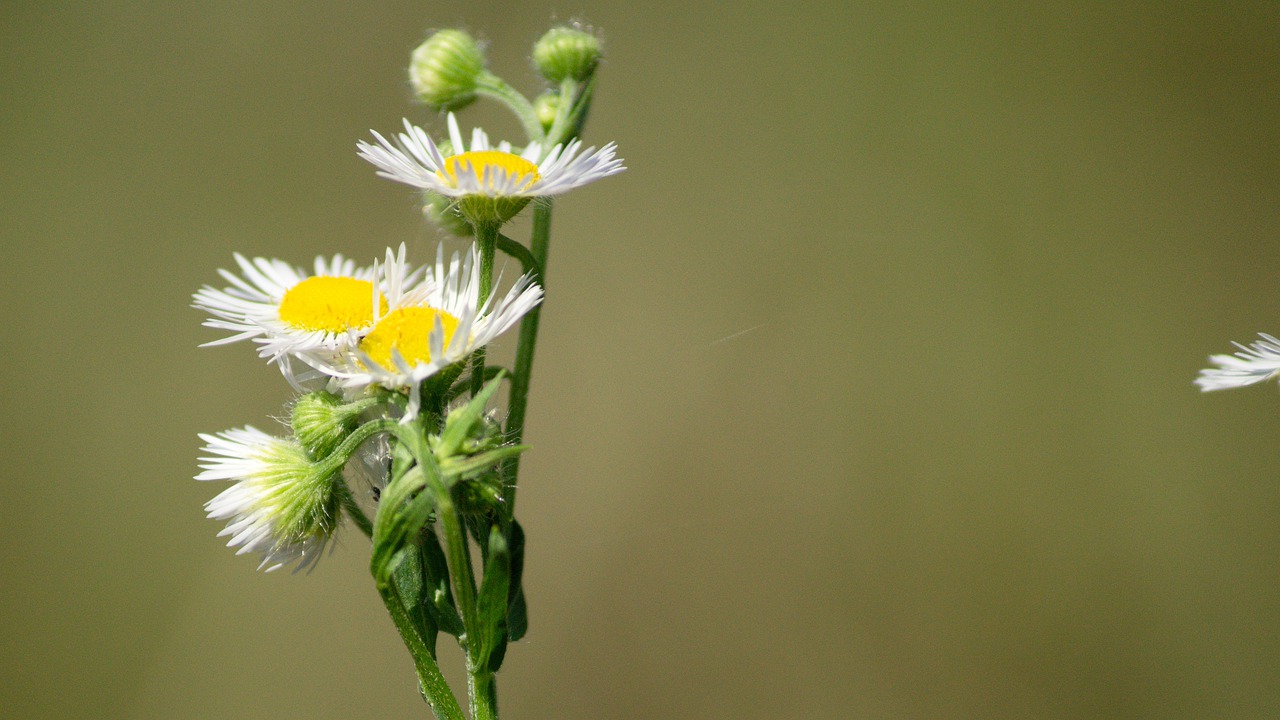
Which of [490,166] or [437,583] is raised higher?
[490,166]

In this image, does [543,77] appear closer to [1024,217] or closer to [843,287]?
[843,287]

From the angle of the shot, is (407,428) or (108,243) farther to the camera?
(108,243)

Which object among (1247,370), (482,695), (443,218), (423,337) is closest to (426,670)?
(482,695)

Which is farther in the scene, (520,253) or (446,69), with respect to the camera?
(446,69)

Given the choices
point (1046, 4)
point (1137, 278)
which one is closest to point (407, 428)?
point (1137, 278)

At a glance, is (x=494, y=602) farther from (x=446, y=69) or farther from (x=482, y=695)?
(x=446, y=69)

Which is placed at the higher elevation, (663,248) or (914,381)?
(663,248)

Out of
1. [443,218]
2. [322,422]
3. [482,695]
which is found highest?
[443,218]
